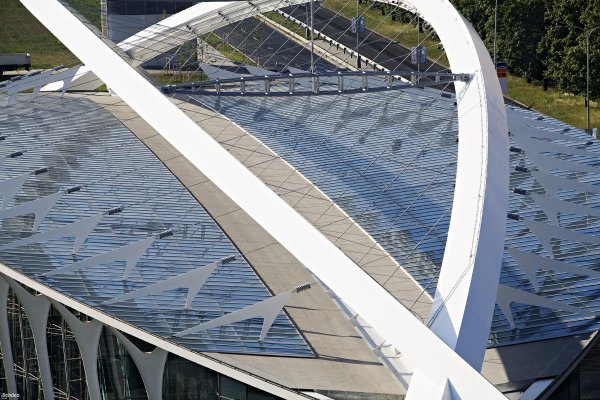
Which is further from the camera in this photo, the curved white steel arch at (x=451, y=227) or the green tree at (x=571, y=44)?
the green tree at (x=571, y=44)

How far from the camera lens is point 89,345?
34500mm

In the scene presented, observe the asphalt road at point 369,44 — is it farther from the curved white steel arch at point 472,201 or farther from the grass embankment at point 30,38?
the curved white steel arch at point 472,201

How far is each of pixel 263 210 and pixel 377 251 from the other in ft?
33.3

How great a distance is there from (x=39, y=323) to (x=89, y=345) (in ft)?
8.85

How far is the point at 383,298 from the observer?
26.1m

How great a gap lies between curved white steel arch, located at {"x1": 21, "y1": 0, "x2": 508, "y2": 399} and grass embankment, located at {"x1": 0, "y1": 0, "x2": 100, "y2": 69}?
6073cm

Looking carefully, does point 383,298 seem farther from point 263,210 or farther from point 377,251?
point 377,251

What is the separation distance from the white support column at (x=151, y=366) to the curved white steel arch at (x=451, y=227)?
482 cm

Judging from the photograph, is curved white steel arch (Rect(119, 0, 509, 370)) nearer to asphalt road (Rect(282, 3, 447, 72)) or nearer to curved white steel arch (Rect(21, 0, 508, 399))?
curved white steel arch (Rect(21, 0, 508, 399))

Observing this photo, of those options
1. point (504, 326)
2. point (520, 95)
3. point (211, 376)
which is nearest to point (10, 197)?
point (211, 376)

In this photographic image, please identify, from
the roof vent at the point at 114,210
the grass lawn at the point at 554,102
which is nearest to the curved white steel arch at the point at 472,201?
the roof vent at the point at 114,210

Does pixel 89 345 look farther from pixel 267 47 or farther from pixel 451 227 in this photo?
pixel 267 47

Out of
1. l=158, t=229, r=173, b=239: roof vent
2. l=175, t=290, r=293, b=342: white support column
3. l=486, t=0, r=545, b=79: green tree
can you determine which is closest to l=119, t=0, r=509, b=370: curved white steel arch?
l=175, t=290, r=293, b=342: white support column

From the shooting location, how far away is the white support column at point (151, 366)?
3247 cm
